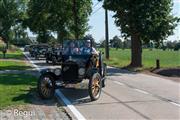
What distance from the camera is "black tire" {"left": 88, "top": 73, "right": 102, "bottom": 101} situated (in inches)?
574

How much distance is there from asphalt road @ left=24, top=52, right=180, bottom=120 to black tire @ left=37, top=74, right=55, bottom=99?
2.04ft

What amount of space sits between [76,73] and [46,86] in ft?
3.85

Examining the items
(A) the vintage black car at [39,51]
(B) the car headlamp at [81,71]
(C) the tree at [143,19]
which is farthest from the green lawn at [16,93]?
(A) the vintage black car at [39,51]

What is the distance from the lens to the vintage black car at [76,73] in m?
15.1

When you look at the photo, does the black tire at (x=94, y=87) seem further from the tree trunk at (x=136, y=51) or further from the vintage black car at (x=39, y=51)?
the vintage black car at (x=39, y=51)

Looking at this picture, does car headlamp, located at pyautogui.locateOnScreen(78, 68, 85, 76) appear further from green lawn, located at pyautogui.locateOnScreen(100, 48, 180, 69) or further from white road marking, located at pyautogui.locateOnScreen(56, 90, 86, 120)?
green lawn, located at pyautogui.locateOnScreen(100, 48, 180, 69)

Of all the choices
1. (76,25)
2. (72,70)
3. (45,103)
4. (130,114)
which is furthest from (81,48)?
(76,25)

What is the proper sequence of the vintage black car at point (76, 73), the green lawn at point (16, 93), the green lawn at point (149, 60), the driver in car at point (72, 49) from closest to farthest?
the green lawn at point (16, 93) < the vintage black car at point (76, 73) < the driver in car at point (72, 49) < the green lawn at point (149, 60)

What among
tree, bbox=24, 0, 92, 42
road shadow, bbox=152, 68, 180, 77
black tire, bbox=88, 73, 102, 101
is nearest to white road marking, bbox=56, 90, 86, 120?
black tire, bbox=88, 73, 102, 101

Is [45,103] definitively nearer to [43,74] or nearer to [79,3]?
[43,74]

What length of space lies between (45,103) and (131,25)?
20285mm

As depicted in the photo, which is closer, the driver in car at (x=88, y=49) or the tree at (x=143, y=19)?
the driver in car at (x=88, y=49)

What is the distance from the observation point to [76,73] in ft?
52.0

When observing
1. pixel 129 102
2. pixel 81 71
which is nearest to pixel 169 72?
pixel 81 71
